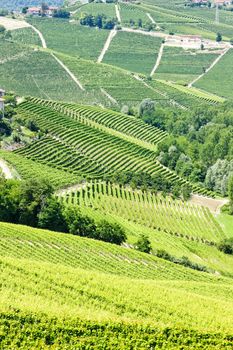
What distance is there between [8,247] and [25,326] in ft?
66.5

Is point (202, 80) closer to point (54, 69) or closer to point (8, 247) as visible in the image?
point (54, 69)

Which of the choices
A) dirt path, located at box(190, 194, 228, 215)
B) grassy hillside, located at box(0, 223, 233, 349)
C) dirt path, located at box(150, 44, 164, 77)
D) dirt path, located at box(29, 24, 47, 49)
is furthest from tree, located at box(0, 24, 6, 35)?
grassy hillside, located at box(0, 223, 233, 349)

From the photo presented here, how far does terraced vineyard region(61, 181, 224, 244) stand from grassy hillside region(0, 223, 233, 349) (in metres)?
28.8

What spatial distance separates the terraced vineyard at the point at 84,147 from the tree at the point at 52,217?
2735 cm

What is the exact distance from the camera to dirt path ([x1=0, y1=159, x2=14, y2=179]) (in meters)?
80.7

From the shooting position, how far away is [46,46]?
18338 centimetres

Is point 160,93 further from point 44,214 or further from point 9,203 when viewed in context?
point 9,203

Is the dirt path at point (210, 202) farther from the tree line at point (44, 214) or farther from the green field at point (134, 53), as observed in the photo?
the green field at point (134, 53)

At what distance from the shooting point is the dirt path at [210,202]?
319 feet

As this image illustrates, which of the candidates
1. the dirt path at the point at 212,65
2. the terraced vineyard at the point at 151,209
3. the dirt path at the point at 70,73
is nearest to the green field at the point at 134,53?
the dirt path at the point at 212,65

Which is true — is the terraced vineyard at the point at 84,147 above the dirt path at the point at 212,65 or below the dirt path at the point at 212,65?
above

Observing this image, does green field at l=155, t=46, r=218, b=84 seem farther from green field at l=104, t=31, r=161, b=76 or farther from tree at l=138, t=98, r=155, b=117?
tree at l=138, t=98, r=155, b=117

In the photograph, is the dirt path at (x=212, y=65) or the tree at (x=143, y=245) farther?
the dirt path at (x=212, y=65)

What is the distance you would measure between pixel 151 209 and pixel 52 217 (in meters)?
25.9
